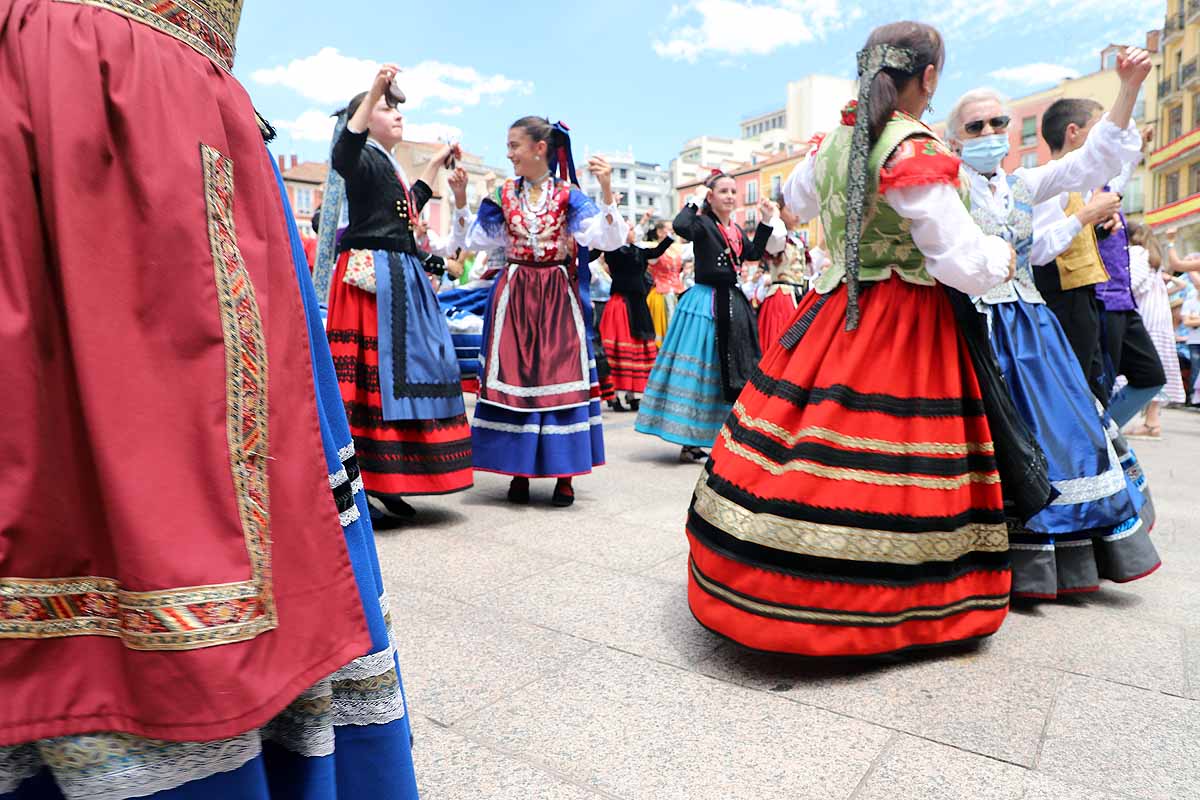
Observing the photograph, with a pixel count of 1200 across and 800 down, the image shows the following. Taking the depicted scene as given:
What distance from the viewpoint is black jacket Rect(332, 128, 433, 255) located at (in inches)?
135

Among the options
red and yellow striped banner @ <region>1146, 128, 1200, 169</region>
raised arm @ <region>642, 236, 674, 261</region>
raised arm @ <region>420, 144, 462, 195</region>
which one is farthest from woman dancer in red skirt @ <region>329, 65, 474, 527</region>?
red and yellow striped banner @ <region>1146, 128, 1200, 169</region>

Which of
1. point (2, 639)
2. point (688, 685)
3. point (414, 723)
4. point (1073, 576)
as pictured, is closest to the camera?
point (2, 639)

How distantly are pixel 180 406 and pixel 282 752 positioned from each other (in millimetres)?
477

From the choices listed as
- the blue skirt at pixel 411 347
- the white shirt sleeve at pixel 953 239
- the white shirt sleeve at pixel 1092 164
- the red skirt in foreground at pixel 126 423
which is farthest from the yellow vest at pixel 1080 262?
the red skirt in foreground at pixel 126 423

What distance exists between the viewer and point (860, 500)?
6.78 feet

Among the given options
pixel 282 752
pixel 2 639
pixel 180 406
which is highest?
pixel 180 406

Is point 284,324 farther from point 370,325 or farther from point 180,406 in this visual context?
point 370,325

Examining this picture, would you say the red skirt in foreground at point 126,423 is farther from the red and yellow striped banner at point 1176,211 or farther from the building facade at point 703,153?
the building facade at point 703,153

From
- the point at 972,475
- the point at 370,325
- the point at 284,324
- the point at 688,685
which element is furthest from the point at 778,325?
the point at 284,324

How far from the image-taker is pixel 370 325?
11.6ft

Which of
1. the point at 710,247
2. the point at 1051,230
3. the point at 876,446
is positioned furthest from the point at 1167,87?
the point at 876,446

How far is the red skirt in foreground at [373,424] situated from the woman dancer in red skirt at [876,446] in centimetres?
157

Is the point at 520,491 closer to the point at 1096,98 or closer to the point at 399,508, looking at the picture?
the point at 399,508

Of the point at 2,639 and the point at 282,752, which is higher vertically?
the point at 2,639
